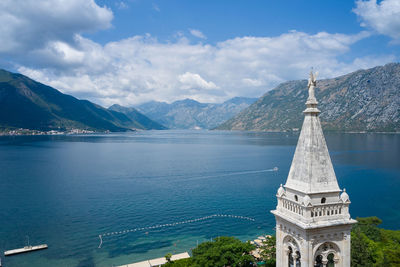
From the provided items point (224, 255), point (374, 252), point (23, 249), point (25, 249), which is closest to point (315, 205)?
point (224, 255)

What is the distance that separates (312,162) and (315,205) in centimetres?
227

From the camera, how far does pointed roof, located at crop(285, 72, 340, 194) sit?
15.3 meters

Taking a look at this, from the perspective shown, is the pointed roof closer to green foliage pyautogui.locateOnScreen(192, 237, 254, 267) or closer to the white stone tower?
the white stone tower

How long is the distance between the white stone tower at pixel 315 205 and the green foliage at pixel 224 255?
86.5 ft

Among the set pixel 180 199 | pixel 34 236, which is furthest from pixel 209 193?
pixel 34 236

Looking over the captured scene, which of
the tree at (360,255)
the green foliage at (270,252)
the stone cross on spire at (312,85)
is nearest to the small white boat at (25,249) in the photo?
the green foliage at (270,252)

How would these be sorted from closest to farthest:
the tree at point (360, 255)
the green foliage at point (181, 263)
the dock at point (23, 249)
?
the tree at point (360, 255)
the green foliage at point (181, 263)
the dock at point (23, 249)

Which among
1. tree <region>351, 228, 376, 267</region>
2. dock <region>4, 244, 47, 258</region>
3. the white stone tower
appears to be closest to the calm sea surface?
dock <region>4, 244, 47, 258</region>

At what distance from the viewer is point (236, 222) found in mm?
68375

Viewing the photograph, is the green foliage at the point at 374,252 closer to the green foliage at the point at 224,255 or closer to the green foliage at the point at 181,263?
the green foliage at the point at 224,255

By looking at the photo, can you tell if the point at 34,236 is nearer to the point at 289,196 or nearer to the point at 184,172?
the point at 289,196

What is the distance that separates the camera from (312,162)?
1547cm

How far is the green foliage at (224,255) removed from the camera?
131 ft

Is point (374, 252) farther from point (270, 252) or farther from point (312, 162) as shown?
point (312, 162)
